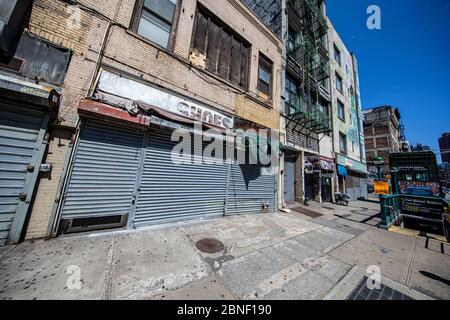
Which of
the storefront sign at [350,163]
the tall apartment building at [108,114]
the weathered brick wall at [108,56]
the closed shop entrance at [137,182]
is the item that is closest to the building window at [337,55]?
the storefront sign at [350,163]

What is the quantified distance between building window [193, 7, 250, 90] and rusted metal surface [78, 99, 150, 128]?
14.7 ft

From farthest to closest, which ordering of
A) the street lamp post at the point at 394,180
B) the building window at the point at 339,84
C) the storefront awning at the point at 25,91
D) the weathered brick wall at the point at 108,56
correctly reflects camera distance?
the building window at the point at 339,84 < the street lamp post at the point at 394,180 < the weathered brick wall at the point at 108,56 < the storefront awning at the point at 25,91

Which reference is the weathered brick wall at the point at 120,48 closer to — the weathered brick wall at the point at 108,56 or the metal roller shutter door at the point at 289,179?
the weathered brick wall at the point at 108,56

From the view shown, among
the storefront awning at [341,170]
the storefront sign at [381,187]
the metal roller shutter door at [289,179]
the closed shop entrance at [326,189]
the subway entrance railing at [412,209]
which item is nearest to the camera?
the subway entrance railing at [412,209]

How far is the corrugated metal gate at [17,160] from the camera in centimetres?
344

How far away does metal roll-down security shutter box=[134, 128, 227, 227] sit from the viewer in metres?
5.12

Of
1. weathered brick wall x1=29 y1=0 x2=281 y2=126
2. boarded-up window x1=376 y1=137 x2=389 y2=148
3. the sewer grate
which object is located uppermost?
boarded-up window x1=376 y1=137 x2=389 y2=148

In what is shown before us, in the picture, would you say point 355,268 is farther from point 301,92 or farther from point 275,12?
point 275,12

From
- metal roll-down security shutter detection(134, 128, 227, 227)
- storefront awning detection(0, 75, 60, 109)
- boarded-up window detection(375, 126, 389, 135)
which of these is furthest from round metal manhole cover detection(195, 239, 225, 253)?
boarded-up window detection(375, 126, 389, 135)

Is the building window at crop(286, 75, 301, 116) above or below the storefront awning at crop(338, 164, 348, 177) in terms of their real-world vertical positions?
above

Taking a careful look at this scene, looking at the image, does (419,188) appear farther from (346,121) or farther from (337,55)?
(337,55)

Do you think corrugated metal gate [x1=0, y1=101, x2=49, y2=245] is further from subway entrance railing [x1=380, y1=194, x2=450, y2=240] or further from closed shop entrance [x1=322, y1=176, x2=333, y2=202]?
closed shop entrance [x1=322, y1=176, x2=333, y2=202]

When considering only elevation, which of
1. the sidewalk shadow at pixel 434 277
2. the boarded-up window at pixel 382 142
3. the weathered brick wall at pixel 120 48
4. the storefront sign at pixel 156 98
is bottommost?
the sidewalk shadow at pixel 434 277

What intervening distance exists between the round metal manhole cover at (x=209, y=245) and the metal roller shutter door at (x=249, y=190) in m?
2.57
